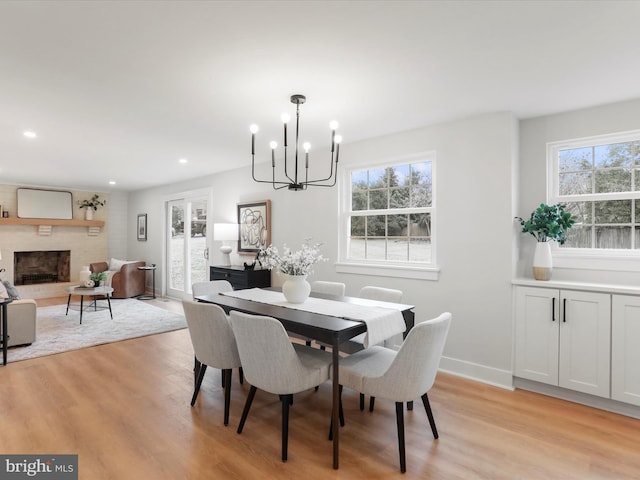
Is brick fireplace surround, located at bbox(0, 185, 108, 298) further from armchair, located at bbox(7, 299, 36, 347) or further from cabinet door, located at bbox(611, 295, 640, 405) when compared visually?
cabinet door, located at bbox(611, 295, 640, 405)

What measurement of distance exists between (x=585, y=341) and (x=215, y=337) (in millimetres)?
2818

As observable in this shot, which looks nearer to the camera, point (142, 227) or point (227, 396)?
point (227, 396)

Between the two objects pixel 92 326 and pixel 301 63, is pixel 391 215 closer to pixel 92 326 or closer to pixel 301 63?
pixel 301 63

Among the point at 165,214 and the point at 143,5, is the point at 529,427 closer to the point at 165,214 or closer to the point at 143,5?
the point at 143,5

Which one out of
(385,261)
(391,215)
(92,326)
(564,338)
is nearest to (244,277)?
(385,261)

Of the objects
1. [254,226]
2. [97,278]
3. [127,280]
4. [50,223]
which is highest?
[50,223]

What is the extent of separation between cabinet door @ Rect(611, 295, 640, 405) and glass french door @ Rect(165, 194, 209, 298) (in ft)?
18.6

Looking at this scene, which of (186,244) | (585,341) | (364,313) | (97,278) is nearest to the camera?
(364,313)

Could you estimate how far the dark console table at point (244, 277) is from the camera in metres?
4.80

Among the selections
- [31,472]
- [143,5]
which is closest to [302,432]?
[31,472]

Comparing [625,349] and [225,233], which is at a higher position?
[225,233]

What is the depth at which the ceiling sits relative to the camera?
1.78m

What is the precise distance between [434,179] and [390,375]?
224cm

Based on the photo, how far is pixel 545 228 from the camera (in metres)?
3.04
